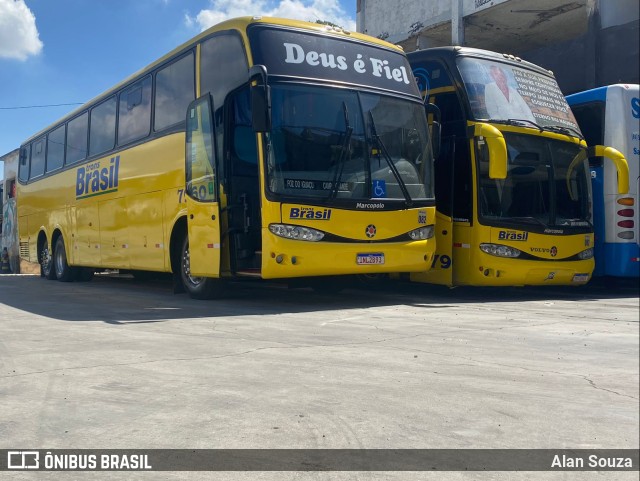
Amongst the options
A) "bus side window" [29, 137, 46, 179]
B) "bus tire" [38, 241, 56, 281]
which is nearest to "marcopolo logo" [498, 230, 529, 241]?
"bus tire" [38, 241, 56, 281]

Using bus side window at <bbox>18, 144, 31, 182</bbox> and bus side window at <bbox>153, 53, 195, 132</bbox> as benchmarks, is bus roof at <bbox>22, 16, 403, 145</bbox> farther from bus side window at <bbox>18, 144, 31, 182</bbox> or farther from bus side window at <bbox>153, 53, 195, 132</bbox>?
bus side window at <bbox>18, 144, 31, 182</bbox>

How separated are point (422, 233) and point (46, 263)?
12362mm

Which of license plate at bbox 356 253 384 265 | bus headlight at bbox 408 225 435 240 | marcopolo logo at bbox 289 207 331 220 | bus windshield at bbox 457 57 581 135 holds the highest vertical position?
bus windshield at bbox 457 57 581 135

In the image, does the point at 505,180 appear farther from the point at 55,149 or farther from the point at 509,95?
the point at 55,149

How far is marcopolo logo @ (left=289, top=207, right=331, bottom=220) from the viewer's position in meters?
8.36

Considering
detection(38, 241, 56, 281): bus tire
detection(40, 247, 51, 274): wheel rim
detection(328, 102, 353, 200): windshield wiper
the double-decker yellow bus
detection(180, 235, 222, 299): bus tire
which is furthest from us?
detection(40, 247, 51, 274): wheel rim

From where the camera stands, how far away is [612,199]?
9445 mm

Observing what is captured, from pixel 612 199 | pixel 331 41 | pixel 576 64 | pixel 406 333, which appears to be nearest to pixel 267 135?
pixel 331 41

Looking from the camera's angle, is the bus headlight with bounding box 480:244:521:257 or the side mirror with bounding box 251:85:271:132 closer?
the side mirror with bounding box 251:85:271:132

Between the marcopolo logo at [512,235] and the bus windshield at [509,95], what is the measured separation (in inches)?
65.5

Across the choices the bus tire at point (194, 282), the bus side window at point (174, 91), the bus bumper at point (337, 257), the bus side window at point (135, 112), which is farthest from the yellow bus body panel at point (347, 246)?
the bus side window at point (135, 112)

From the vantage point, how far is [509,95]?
1013 centimetres

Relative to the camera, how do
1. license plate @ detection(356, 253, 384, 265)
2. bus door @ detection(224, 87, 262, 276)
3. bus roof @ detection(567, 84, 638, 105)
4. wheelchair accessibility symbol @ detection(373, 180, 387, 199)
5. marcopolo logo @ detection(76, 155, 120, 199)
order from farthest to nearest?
marcopolo logo @ detection(76, 155, 120, 199), bus roof @ detection(567, 84, 638, 105), bus door @ detection(224, 87, 262, 276), wheelchair accessibility symbol @ detection(373, 180, 387, 199), license plate @ detection(356, 253, 384, 265)

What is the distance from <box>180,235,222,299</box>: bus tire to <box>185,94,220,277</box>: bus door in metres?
0.31
